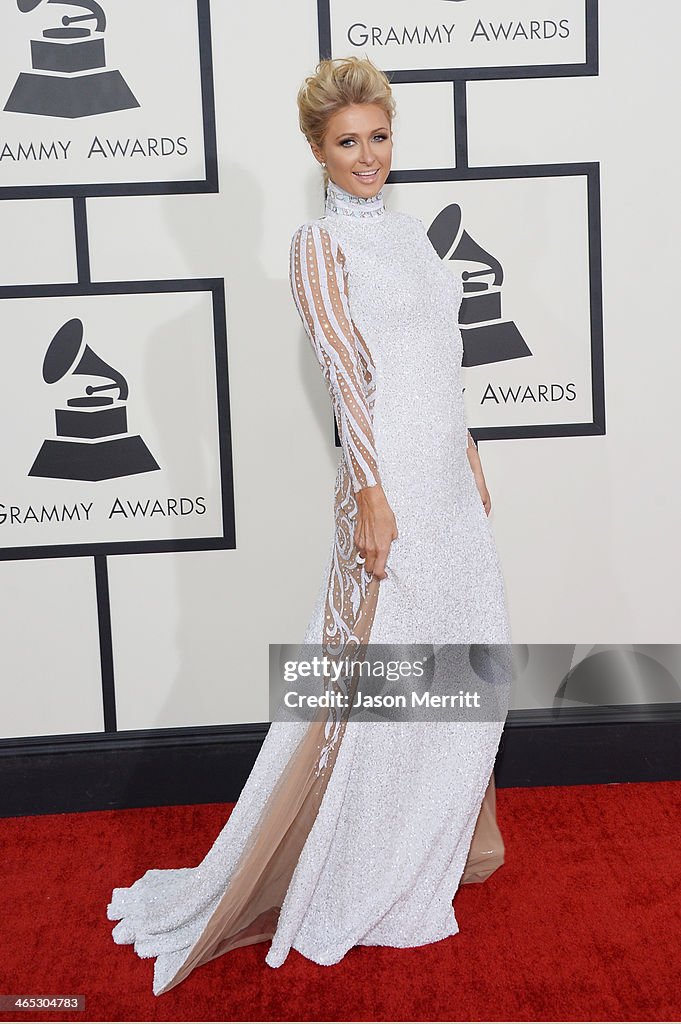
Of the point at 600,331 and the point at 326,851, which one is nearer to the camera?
the point at 326,851

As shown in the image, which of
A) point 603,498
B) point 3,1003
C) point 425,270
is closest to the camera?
point 3,1003

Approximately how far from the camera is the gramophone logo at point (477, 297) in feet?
9.55

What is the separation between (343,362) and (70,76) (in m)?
1.37

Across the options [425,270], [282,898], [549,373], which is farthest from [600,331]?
[282,898]

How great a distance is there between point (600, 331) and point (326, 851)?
1.70 metres

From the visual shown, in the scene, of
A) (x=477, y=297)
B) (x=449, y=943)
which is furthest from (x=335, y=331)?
(x=449, y=943)

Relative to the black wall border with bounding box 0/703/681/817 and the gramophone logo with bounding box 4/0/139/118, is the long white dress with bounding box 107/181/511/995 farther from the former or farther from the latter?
the gramophone logo with bounding box 4/0/139/118

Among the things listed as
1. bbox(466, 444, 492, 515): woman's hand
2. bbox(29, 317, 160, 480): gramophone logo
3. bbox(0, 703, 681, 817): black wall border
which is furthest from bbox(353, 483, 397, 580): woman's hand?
bbox(0, 703, 681, 817): black wall border

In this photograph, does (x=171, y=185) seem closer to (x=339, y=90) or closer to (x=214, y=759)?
(x=339, y=90)

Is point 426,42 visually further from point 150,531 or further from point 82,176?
point 150,531

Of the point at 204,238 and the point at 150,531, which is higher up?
the point at 204,238

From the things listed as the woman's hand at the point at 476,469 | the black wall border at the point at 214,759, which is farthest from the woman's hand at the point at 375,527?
the black wall border at the point at 214,759

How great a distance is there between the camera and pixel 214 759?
3.08 metres

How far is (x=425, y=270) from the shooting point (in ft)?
7.41
